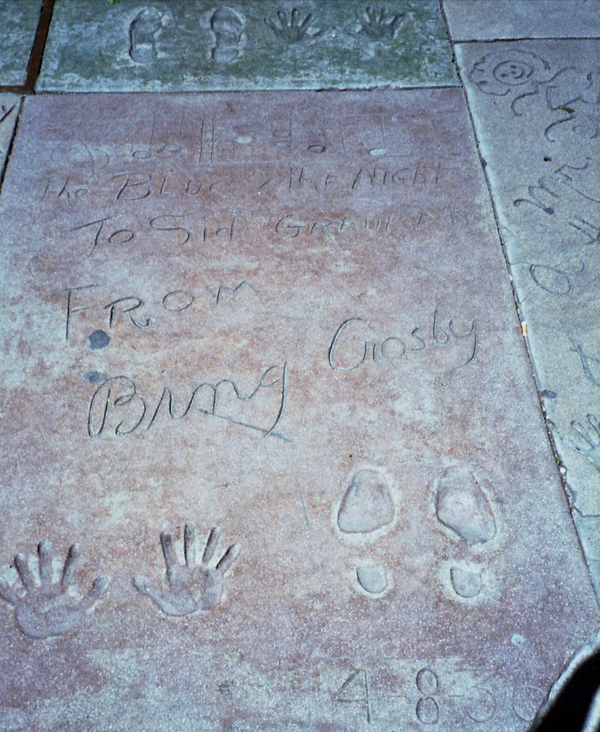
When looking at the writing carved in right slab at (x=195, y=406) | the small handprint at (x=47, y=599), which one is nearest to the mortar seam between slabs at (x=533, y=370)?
the writing carved in right slab at (x=195, y=406)

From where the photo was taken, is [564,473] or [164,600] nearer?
[164,600]

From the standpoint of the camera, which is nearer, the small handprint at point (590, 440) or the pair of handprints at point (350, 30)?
the small handprint at point (590, 440)

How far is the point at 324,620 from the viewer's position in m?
1.63

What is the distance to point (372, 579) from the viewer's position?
66.0 inches

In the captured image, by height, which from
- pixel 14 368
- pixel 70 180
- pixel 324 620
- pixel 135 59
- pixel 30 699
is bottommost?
pixel 30 699

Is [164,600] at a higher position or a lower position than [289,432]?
lower

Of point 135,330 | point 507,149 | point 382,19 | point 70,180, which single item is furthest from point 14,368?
point 382,19

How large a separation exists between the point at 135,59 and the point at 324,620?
2329 mm

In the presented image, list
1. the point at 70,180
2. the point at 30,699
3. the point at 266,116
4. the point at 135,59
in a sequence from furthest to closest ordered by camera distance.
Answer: the point at 135,59
the point at 266,116
the point at 70,180
the point at 30,699

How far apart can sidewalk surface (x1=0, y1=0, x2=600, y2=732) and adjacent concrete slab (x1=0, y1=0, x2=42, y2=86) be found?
0.6 inches

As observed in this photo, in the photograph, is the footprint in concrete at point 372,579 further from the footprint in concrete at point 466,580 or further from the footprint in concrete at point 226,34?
the footprint in concrete at point 226,34

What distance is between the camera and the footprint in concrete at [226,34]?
2.85 m

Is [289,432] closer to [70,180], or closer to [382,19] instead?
[70,180]

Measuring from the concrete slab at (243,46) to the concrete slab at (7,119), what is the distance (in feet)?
0.42
